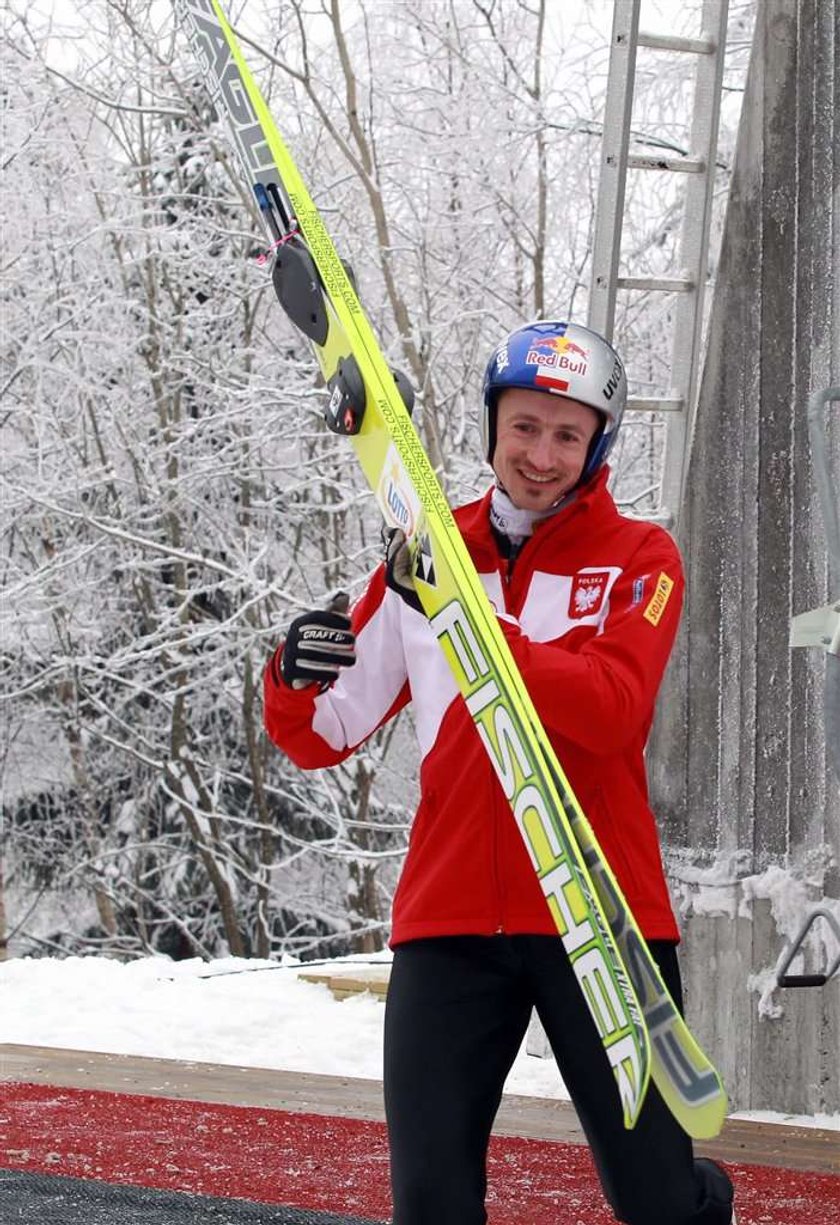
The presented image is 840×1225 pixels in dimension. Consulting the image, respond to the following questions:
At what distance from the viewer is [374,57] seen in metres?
9.38

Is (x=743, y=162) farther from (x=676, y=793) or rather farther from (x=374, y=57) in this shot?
(x=374, y=57)

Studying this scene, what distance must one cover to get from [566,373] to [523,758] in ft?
1.61

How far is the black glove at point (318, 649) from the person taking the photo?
6.20 feet

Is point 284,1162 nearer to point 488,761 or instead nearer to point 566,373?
point 488,761

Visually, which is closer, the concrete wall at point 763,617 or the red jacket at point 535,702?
the red jacket at point 535,702

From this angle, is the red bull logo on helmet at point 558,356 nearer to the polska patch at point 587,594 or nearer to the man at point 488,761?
the man at point 488,761

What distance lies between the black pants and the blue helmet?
23.1 inches

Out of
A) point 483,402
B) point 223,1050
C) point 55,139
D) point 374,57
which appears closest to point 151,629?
point 55,139

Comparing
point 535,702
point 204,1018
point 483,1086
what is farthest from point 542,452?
point 204,1018

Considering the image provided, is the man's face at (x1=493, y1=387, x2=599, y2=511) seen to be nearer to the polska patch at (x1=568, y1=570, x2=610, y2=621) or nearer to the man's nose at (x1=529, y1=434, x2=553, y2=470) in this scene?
the man's nose at (x1=529, y1=434, x2=553, y2=470)

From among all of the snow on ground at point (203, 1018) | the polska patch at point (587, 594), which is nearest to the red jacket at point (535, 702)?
the polska patch at point (587, 594)

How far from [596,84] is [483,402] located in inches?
289

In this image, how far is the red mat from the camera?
296 cm

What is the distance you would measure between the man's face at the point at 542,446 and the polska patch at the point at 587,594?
102 millimetres
